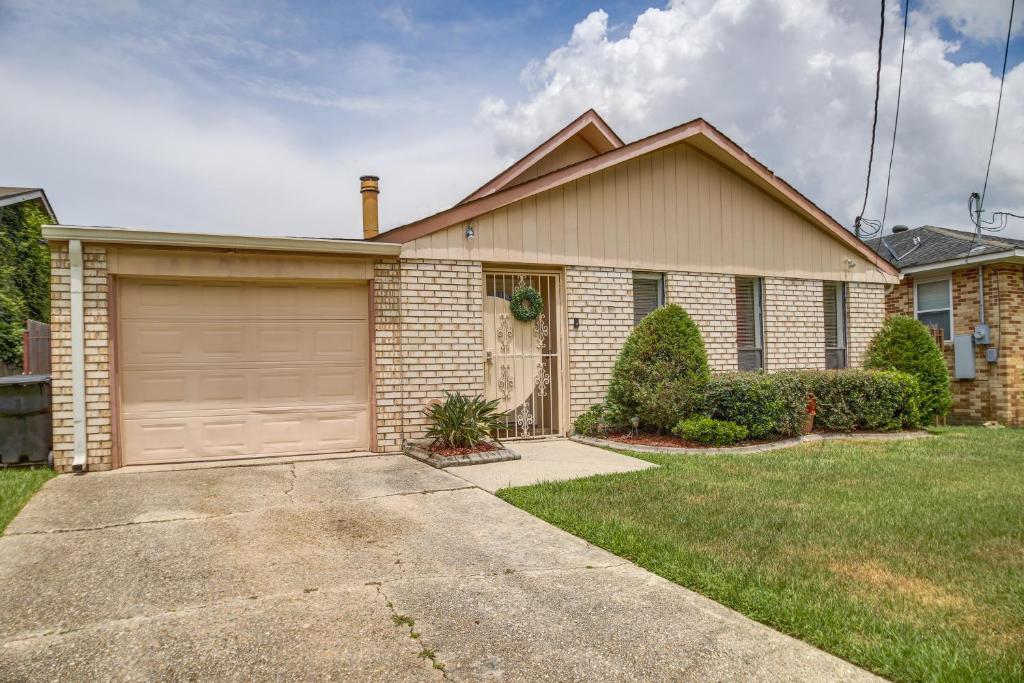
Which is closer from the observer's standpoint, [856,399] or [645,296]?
[856,399]

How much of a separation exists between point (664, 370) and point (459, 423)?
3.15 m

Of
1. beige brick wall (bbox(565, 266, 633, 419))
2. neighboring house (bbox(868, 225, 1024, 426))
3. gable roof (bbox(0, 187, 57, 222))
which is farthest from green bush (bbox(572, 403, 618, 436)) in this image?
gable roof (bbox(0, 187, 57, 222))

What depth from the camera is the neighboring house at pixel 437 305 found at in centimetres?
753

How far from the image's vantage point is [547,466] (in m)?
7.45

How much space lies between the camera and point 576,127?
12.0m

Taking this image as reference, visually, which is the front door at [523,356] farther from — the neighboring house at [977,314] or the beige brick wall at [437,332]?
the neighboring house at [977,314]

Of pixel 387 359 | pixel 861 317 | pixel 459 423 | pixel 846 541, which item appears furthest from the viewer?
pixel 861 317

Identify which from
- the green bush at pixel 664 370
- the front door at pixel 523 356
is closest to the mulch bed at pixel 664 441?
the green bush at pixel 664 370

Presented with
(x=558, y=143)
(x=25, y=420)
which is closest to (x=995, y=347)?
(x=558, y=143)

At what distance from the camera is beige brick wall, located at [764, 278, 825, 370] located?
435 inches

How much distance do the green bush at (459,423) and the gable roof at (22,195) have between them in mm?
12449

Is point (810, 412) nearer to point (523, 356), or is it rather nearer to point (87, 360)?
point (523, 356)

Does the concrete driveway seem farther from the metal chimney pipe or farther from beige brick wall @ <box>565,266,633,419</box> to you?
the metal chimney pipe

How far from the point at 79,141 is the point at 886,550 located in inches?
499
